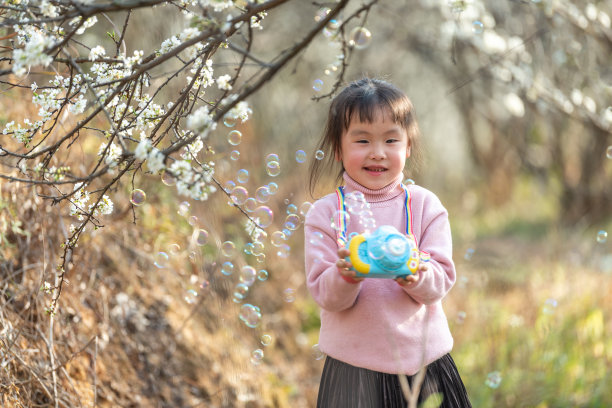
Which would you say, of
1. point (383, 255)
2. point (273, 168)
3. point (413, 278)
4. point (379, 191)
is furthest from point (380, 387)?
point (273, 168)

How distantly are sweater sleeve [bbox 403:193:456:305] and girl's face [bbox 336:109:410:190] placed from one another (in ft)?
0.59

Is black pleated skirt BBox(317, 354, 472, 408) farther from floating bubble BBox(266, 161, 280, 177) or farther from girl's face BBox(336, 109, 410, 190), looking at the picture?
floating bubble BBox(266, 161, 280, 177)

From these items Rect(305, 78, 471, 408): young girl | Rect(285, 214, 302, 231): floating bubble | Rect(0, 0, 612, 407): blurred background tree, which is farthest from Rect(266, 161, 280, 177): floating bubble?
Rect(305, 78, 471, 408): young girl

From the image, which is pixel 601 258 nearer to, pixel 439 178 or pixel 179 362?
pixel 179 362

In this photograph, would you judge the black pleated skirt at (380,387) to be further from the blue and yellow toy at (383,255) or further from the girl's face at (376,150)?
the girl's face at (376,150)

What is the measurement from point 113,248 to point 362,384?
2.12 m

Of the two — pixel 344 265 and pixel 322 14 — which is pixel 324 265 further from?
pixel 322 14

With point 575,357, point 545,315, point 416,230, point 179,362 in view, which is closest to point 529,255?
point 545,315

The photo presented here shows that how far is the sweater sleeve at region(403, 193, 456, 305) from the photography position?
205cm

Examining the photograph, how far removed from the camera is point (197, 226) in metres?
4.27

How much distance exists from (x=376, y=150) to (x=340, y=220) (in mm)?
266

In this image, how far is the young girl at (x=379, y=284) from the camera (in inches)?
83.8

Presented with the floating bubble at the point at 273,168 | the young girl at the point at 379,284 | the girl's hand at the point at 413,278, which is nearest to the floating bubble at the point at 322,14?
the young girl at the point at 379,284

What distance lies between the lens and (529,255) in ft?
23.9
